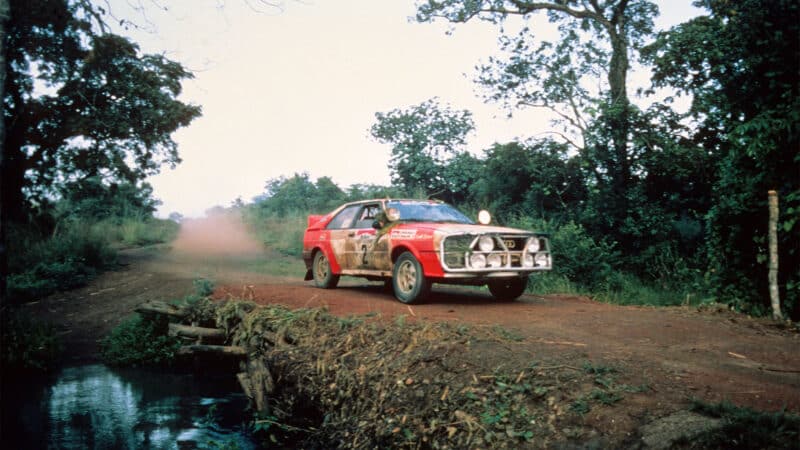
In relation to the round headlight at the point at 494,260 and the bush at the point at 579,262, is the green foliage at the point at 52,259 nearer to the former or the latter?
the round headlight at the point at 494,260

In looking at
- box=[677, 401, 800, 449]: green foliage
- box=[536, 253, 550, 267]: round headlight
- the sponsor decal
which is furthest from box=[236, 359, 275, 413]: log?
box=[677, 401, 800, 449]: green foliage

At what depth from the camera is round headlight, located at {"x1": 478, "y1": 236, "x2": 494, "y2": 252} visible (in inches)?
331

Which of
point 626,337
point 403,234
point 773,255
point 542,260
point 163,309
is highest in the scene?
point 403,234

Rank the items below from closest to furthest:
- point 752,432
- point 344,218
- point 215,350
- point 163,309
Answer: point 752,432 → point 215,350 → point 163,309 → point 344,218

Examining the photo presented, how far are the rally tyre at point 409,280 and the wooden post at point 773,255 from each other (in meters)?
4.21

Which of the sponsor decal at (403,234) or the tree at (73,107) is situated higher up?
the tree at (73,107)

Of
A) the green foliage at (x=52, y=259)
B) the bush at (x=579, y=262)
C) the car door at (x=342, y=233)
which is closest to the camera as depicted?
the car door at (x=342, y=233)

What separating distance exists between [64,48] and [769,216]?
17.3 m

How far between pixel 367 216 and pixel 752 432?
7.28 m

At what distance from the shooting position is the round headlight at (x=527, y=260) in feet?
28.4

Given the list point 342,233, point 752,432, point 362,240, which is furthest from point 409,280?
point 752,432

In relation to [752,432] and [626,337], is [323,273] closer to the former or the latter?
[626,337]

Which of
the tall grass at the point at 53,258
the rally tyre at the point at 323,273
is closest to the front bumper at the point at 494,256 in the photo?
the rally tyre at the point at 323,273

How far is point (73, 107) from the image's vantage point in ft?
59.3
